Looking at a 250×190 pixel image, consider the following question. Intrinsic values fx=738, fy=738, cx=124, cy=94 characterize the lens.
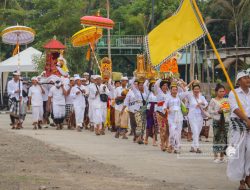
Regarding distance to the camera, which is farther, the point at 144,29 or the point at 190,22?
the point at 144,29

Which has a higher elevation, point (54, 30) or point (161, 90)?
point (54, 30)

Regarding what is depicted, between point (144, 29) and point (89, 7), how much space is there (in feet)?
21.7

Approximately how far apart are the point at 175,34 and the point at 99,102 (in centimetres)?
1063

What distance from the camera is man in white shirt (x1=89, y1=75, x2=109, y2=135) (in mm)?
23328

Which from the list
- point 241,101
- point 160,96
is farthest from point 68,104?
point 241,101

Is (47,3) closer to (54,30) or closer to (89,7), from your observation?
(54,30)

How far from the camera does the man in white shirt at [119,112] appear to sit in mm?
21678

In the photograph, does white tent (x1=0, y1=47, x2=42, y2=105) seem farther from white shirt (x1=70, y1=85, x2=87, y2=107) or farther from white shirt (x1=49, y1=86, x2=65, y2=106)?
white shirt (x1=70, y1=85, x2=87, y2=107)

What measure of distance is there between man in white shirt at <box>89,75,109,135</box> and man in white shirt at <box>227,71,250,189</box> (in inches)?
464

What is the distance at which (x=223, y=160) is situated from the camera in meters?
15.1

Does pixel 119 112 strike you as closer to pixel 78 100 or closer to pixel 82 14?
pixel 78 100

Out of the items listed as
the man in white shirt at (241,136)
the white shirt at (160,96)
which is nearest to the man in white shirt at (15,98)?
the white shirt at (160,96)

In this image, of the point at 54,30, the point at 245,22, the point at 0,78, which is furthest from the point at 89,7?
the point at 0,78

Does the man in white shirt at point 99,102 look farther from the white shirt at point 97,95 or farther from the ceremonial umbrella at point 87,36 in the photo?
the ceremonial umbrella at point 87,36
